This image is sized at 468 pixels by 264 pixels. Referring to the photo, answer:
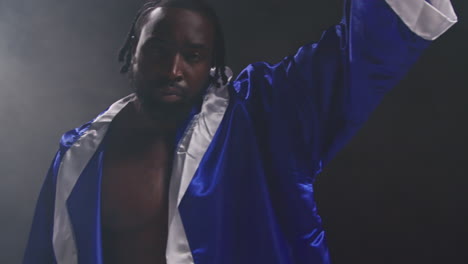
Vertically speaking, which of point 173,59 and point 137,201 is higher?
point 173,59

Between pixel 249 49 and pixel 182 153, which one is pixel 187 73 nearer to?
pixel 182 153

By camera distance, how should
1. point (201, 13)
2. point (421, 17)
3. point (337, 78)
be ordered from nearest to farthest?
point (421, 17) < point (337, 78) < point (201, 13)

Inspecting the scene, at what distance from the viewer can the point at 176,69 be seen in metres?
0.80

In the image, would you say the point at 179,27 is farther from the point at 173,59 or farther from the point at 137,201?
the point at 137,201

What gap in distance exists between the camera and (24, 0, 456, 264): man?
29.1 inches

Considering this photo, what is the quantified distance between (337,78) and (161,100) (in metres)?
0.36

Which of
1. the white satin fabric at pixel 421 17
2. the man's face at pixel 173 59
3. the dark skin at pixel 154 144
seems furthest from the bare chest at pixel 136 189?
the white satin fabric at pixel 421 17

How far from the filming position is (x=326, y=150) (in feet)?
2.60

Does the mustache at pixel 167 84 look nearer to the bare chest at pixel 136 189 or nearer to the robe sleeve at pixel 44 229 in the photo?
the bare chest at pixel 136 189

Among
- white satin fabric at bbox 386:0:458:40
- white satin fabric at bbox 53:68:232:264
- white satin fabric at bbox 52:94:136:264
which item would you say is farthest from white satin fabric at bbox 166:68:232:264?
white satin fabric at bbox 386:0:458:40

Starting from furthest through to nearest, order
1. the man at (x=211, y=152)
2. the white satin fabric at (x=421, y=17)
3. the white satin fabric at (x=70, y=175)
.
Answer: the white satin fabric at (x=70, y=175)
the man at (x=211, y=152)
the white satin fabric at (x=421, y=17)

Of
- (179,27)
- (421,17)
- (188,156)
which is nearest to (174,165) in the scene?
(188,156)

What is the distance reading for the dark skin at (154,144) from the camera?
810 mm

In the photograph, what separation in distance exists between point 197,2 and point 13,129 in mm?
990
